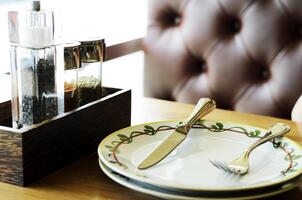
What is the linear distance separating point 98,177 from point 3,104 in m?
0.16

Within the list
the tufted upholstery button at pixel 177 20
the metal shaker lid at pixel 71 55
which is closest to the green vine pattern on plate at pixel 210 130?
the metal shaker lid at pixel 71 55

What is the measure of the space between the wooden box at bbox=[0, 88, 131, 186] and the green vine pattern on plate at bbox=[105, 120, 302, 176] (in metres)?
0.04

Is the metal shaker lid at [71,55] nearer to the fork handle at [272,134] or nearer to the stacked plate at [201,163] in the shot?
the stacked plate at [201,163]

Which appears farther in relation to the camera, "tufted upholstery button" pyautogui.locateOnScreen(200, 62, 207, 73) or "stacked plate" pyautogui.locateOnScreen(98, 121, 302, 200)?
"tufted upholstery button" pyautogui.locateOnScreen(200, 62, 207, 73)

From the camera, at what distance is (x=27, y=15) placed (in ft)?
2.14

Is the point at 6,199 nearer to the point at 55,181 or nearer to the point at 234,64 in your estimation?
the point at 55,181

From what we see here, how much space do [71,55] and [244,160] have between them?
25 cm

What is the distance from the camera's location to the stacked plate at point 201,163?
54 centimetres

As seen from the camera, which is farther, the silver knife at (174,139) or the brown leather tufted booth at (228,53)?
the brown leather tufted booth at (228,53)

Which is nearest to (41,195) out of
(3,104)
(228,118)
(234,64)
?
(3,104)

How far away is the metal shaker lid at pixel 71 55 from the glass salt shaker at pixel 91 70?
3cm

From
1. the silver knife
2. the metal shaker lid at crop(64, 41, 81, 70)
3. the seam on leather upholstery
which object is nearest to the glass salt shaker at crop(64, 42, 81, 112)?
the metal shaker lid at crop(64, 41, 81, 70)

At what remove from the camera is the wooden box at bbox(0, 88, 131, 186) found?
0.59 meters

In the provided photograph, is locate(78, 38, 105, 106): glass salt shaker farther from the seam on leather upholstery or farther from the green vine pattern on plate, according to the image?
the seam on leather upholstery
